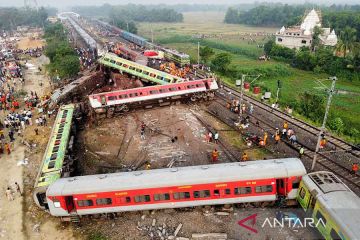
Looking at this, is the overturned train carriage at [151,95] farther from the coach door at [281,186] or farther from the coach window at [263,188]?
the coach door at [281,186]

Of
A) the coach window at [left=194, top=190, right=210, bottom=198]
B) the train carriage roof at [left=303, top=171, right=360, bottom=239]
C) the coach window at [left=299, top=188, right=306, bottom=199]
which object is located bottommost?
the coach window at [left=194, top=190, right=210, bottom=198]

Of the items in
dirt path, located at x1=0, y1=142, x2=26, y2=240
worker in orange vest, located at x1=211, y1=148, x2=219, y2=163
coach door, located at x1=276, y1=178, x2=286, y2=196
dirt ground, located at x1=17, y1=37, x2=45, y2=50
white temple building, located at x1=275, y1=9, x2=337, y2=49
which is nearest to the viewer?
coach door, located at x1=276, y1=178, x2=286, y2=196

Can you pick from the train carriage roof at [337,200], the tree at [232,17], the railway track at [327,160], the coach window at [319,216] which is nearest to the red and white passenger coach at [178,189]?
the train carriage roof at [337,200]

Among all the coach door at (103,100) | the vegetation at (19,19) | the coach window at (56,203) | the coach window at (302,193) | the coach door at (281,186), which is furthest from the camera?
the vegetation at (19,19)

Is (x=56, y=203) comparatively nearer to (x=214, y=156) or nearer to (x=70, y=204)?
(x=70, y=204)

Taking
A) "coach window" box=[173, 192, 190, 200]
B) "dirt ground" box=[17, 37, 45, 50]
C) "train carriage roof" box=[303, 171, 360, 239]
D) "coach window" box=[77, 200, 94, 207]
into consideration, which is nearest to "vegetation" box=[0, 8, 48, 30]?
"dirt ground" box=[17, 37, 45, 50]

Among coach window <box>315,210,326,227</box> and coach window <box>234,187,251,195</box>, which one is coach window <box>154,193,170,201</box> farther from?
coach window <box>315,210,326,227</box>

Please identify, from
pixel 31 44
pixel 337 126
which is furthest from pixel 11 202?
pixel 31 44
